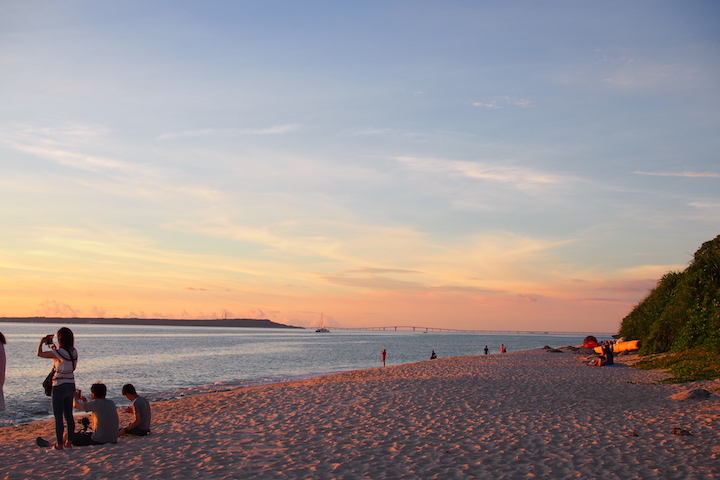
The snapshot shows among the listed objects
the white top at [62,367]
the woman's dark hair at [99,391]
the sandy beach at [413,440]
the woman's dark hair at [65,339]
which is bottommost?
the sandy beach at [413,440]

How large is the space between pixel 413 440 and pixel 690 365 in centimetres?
1721

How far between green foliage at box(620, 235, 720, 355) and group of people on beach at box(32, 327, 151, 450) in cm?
2276

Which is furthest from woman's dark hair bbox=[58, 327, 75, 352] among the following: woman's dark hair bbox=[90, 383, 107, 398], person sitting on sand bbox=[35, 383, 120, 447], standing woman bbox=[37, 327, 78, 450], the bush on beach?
the bush on beach

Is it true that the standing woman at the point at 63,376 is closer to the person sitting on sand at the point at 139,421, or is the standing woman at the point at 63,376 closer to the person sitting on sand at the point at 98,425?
the person sitting on sand at the point at 98,425

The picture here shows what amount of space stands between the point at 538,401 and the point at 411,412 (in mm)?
4312

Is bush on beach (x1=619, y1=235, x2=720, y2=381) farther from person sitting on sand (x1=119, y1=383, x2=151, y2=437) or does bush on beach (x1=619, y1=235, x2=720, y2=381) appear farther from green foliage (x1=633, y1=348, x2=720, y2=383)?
person sitting on sand (x1=119, y1=383, x2=151, y2=437)

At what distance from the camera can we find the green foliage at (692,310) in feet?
86.2

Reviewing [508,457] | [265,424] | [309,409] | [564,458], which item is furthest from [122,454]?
[564,458]

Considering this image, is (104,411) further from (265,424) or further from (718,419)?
(718,419)

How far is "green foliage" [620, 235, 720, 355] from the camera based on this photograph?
86.2ft

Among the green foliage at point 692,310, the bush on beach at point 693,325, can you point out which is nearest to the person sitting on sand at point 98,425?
the bush on beach at point 693,325

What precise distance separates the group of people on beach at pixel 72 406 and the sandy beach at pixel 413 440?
0.85ft

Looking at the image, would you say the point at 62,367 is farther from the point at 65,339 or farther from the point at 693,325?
the point at 693,325

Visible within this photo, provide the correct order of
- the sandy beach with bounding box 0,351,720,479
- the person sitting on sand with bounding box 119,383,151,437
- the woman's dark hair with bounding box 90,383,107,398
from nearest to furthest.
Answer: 1. the sandy beach with bounding box 0,351,720,479
2. the woman's dark hair with bounding box 90,383,107,398
3. the person sitting on sand with bounding box 119,383,151,437
